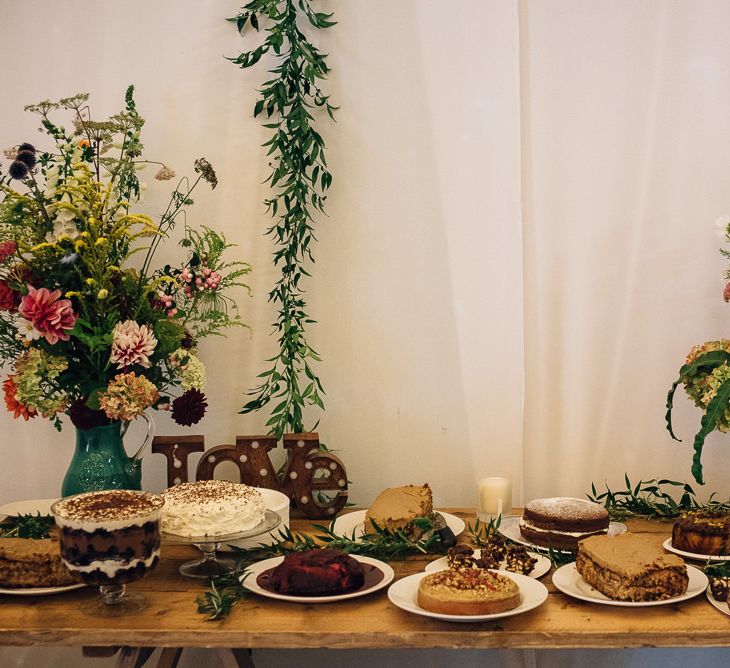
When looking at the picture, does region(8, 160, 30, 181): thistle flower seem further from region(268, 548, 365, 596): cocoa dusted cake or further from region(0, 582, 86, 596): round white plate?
region(268, 548, 365, 596): cocoa dusted cake

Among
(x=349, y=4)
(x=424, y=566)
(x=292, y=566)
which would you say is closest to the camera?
(x=292, y=566)

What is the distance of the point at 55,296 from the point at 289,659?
1.13m

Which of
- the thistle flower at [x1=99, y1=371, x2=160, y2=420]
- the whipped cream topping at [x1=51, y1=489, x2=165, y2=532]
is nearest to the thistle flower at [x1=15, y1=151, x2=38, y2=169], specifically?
the thistle flower at [x1=99, y1=371, x2=160, y2=420]

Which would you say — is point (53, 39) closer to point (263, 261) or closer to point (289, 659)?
point (263, 261)

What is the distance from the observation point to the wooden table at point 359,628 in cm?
132

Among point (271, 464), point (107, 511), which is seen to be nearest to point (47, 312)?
point (107, 511)

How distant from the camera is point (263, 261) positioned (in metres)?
2.17

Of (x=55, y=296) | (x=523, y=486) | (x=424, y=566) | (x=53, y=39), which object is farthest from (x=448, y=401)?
(x=53, y=39)

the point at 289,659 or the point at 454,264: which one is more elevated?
the point at 454,264

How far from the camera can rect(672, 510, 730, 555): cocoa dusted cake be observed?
165 cm

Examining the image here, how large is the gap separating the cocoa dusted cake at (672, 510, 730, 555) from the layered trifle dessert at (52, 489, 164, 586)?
102 centimetres

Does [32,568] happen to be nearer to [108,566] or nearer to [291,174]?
[108,566]

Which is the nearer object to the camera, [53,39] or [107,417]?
[107,417]

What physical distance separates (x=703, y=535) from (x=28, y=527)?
135 cm
